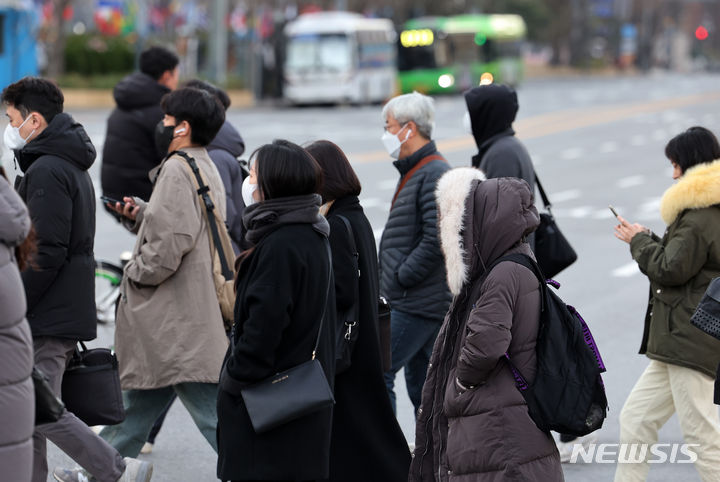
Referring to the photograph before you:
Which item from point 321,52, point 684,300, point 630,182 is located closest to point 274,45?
point 321,52

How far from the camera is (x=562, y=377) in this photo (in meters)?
4.19

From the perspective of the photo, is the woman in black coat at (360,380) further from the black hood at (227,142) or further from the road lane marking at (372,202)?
the road lane marking at (372,202)

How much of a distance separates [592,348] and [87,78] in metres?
37.4

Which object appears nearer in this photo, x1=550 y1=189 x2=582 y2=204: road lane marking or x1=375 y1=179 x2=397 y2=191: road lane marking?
x1=550 y1=189 x2=582 y2=204: road lane marking

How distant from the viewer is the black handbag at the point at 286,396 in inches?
158

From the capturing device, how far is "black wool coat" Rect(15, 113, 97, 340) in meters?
4.96

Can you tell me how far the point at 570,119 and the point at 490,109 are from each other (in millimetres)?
30853

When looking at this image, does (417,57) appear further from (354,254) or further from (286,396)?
(286,396)

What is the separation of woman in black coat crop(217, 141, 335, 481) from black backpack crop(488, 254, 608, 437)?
0.69 m

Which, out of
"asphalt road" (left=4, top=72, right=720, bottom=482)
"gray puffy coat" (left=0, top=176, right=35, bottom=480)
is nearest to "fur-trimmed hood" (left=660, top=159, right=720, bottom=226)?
"asphalt road" (left=4, top=72, right=720, bottom=482)

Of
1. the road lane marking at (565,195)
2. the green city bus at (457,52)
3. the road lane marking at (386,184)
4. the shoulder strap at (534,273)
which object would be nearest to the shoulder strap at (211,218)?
the shoulder strap at (534,273)

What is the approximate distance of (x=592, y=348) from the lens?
427 cm

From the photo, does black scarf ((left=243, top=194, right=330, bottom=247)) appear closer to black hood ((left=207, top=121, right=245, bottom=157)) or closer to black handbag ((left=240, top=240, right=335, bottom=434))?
black handbag ((left=240, top=240, right=335, bottom=434))

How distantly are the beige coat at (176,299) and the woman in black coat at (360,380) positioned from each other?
0.81 metres
